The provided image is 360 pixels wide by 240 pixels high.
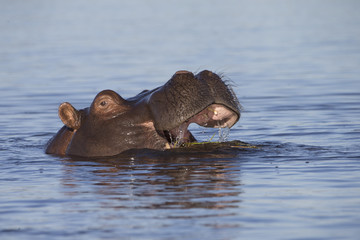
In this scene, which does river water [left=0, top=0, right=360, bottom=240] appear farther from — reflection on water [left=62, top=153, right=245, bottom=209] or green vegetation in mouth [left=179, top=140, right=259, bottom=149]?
green vegetation in mouth [left=179, top=140, right=259, bottom=149]

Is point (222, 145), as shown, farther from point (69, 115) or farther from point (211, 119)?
point (69, 115)

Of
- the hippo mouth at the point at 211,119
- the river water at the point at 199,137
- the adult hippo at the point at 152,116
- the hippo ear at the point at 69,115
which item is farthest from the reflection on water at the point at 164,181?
the hippo ear at the point at 69,115

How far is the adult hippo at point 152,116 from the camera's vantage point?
9.05 metres

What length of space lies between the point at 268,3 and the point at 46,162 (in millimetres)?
35064

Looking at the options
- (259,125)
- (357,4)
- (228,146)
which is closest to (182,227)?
(228,146)

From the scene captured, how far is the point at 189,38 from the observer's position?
93.8 feet

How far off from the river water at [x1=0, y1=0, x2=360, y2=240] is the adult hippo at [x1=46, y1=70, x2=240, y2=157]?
22 centimetres

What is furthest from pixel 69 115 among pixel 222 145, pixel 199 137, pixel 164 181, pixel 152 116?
pixel 199 137

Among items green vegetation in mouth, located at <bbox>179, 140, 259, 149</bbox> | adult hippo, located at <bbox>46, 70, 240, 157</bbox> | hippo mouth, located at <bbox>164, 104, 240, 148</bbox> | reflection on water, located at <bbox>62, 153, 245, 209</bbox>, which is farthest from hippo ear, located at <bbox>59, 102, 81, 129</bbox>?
green vegetation in mouth, located at <bbox>179, 140, 259, 149</bbox>

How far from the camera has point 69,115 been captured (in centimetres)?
988

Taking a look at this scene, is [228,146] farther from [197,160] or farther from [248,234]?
[248,234]

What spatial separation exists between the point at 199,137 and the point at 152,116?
2.92m

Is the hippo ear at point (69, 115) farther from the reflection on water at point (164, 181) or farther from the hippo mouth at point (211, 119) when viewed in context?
the hippo mouth at point (211, 119)

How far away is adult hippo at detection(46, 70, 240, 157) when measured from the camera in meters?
9.05
